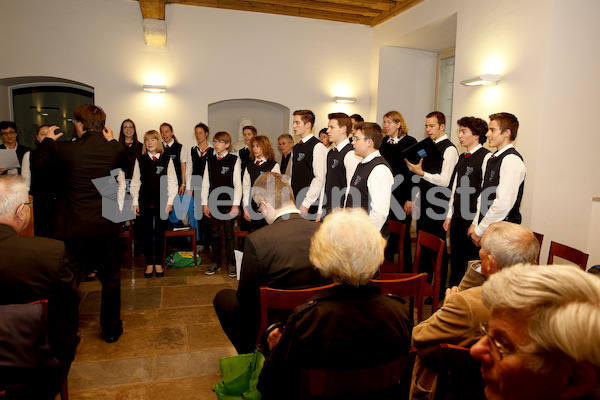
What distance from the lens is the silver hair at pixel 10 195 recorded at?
5.72 feet

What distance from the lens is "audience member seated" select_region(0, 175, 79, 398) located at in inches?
67.2

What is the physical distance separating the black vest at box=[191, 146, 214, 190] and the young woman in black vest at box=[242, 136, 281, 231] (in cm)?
81

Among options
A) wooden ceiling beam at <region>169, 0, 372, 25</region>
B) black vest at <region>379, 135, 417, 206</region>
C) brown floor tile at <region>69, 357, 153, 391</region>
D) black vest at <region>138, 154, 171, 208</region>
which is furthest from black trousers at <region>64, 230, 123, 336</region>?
wooden ceiling beam at <region>169, 0, 372, 25</region>

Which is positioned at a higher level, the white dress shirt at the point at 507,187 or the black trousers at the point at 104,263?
the white dress shirt at the point at 507,187

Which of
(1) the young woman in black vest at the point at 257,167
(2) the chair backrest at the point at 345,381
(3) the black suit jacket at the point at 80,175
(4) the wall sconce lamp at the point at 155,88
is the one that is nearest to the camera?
(2) the chair backrest at the point at 345,381

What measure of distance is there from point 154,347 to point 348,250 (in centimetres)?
208

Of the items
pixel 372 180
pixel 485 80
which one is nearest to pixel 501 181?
pixel 372 180

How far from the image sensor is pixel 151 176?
4.44m

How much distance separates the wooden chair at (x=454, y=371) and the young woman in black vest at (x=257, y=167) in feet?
9.56

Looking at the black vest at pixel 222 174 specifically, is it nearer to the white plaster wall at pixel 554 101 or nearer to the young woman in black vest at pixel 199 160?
the young woman in black vest at pixel 199 160

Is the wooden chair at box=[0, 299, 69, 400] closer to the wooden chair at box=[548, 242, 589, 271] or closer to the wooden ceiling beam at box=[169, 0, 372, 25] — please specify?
the wooden chair at box=[548, 242, 589, 271]

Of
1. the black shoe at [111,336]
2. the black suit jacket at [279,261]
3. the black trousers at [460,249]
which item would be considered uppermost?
the black suit jacket at [279,261]

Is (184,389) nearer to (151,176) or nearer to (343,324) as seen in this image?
(343,324)

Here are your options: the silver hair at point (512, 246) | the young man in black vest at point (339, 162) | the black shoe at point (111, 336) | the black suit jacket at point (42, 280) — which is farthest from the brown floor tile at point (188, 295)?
the silver hair at point (512, 246)
